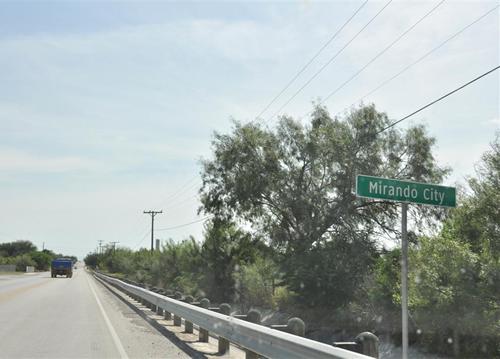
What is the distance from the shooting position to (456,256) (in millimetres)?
14320

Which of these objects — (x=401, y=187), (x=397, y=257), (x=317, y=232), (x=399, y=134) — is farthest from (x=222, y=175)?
(x=401, y=187)

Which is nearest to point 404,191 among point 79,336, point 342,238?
point 79,336

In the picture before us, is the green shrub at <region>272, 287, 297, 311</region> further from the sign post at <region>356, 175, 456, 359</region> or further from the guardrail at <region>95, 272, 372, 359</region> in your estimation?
the sign post at <region>356, 175, 456, 359</region>

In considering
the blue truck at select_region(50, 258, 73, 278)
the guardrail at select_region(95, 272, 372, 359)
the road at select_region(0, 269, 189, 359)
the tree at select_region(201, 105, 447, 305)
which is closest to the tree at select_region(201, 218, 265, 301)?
the tree at select_region(201, 105, 447, 305)

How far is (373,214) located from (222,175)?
875cm

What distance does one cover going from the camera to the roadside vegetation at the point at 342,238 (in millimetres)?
14297

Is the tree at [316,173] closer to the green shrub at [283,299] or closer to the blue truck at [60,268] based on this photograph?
the green shrub at [283,299]

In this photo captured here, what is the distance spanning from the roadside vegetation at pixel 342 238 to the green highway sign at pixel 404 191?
726 centimetres

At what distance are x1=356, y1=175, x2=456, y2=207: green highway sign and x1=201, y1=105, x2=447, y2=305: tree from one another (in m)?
18.0

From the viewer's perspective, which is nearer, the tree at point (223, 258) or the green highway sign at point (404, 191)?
the green highway sign at point (404, 191)

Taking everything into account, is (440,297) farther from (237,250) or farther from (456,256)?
(237,250)

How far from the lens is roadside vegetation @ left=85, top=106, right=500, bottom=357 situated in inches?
563

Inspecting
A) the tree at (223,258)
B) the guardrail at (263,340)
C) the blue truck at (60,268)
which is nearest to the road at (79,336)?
the guardrail at (263,340)

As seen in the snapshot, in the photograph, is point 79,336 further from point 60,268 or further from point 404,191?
point 60,268
